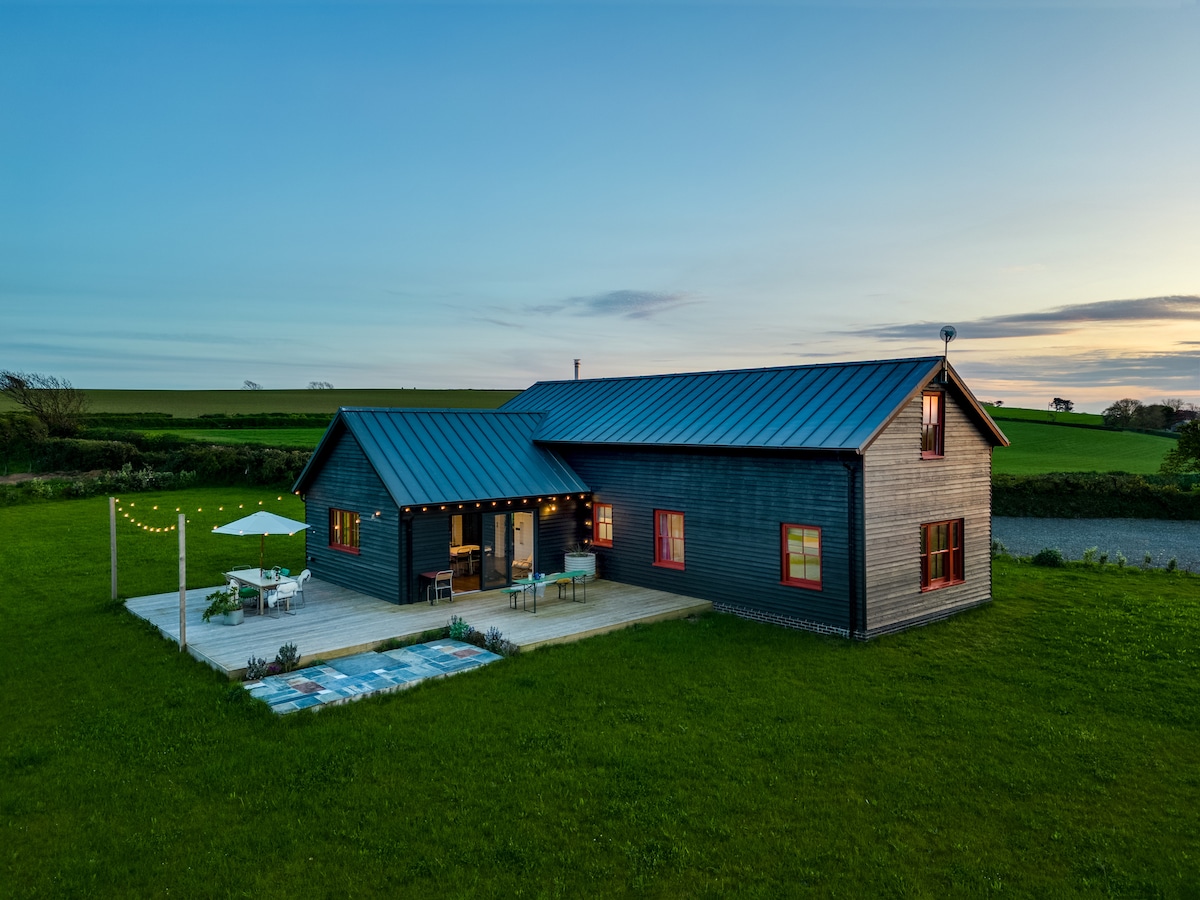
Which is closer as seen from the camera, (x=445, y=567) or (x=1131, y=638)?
(x=1131, y=638)

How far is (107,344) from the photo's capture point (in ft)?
198

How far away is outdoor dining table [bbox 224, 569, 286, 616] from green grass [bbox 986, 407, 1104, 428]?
62.7m

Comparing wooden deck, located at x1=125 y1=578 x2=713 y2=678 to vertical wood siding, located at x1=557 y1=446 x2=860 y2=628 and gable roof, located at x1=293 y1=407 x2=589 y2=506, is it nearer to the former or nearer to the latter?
vertical wood siding, located at x1=557 y1=446 x2=860 y2=628

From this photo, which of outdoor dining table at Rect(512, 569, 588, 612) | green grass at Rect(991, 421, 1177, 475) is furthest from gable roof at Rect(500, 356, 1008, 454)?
green grass at Rect(991, 421, 1177, 475)

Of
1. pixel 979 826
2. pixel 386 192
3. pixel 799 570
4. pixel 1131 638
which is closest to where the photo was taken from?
pixel 979 826

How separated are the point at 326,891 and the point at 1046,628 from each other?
44.6ft

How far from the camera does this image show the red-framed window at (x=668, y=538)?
15555 millimetres

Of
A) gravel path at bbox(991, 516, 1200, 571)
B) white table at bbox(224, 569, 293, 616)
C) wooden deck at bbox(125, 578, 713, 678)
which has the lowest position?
gravel path at bbox(991, 516, 1200, 571)

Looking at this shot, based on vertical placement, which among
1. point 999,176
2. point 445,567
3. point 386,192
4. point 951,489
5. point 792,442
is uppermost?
point 386,192

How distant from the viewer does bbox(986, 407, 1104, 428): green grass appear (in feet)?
201

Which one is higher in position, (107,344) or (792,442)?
(107,344)

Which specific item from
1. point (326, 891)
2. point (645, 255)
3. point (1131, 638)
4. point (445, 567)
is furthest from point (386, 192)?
point (1131, 638)

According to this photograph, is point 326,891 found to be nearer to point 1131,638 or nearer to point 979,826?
point 979,826

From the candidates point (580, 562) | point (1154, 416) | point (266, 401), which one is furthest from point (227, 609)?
point (266, 401)
